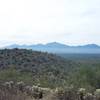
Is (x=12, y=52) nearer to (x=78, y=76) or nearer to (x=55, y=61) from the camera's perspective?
(x=55, y=61)

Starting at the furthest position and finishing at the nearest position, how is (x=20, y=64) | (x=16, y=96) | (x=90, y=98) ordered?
(x=20, y=64)
(x=90, y=98)
(x=16, y=96)

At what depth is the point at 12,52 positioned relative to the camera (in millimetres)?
63281

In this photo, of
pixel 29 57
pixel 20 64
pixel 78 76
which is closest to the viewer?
pixel 78 76

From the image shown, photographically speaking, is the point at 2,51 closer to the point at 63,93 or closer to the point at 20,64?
the point at 20,64

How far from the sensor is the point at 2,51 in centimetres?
6494

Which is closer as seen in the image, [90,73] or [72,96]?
[72,96]

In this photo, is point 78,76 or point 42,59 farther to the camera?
point 42,59

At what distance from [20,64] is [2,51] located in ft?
40.5

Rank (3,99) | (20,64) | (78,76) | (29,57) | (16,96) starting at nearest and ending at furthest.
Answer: (3,99) < (16,96) < (78,76) < (20,64) < (29,57)

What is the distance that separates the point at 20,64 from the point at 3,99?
1798 inches

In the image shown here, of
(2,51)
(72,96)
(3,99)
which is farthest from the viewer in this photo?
(2,51)

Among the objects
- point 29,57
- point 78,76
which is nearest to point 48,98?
point 78,76

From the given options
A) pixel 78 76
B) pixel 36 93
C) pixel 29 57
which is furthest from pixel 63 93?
pixel 29 57

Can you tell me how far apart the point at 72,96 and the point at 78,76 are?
16.1 m
